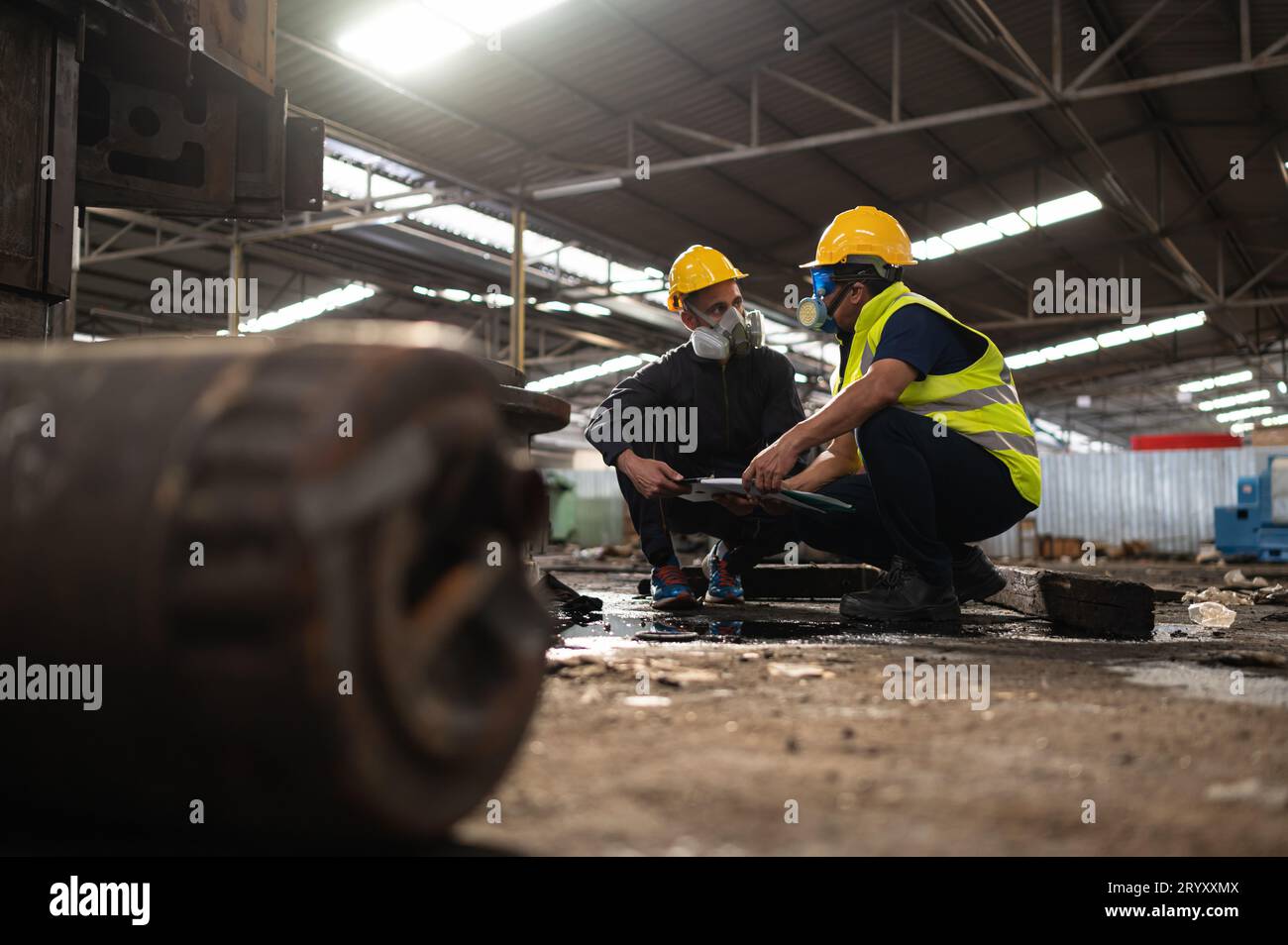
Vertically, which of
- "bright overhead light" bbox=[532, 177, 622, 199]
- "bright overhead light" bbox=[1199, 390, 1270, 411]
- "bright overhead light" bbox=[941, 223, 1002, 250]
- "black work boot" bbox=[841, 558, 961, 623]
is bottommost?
"black work boot" bbox=[841, 558, 961, 623]

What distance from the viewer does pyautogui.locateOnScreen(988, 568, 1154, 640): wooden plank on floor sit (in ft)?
9.86

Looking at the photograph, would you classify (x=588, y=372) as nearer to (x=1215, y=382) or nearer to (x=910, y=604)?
(x=1215, y=382)

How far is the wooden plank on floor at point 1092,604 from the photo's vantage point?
301cm

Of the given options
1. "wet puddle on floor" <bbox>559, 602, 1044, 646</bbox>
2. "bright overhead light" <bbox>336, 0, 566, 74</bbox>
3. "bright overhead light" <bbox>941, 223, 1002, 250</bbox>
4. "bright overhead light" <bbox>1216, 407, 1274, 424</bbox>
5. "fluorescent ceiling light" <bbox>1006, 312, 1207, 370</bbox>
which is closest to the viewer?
"wet puddle on floor" <bbox>559, 602, 1044, 646</bbox>

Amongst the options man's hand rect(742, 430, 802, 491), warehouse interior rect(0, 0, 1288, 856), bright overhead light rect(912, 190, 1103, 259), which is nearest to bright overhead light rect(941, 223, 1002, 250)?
bright overhead light rect(912, 190, 1103, 259)

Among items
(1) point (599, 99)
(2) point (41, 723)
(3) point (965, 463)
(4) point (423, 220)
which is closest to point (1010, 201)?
(1) point (599, 99)

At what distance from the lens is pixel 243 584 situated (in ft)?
2.89

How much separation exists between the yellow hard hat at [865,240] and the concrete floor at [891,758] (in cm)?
154

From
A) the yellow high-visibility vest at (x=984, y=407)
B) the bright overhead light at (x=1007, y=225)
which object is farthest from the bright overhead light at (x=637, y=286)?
the yellow high-visibility vest at (x=984, y=407)

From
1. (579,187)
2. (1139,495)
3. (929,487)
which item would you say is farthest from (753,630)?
(1139,495)

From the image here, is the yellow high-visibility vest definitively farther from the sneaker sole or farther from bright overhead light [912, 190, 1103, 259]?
bright overhead light [912, 190, 1103, 259]

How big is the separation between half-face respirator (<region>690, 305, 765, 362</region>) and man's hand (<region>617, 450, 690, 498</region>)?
0.56 meters

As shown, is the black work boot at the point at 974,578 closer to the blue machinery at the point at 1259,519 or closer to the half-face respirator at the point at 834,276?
the half-face respirator at the point at 834,276

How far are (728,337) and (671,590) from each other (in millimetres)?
1087
